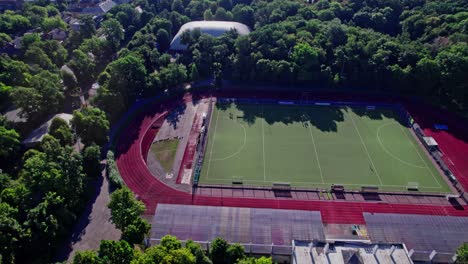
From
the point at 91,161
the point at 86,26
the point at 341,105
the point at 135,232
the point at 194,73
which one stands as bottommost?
the point at 135,232

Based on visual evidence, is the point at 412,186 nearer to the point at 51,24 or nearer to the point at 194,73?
the point at 194,73

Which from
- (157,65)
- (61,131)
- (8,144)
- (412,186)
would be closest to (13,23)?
(157,65)

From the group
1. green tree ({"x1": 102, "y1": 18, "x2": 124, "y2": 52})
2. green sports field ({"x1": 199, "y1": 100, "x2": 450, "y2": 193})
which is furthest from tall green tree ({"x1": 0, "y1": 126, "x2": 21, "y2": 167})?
green tree ({"x1": 102, "y1": 18, "x2": 124, "y2": 52})

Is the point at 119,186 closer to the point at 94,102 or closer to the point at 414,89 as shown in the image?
the point at 94,102

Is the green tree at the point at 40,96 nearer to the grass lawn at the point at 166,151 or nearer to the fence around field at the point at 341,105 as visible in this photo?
the grass lawn at the point at 166,151

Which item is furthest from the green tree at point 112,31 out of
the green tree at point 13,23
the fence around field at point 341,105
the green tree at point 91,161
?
the green tree at point 91,161

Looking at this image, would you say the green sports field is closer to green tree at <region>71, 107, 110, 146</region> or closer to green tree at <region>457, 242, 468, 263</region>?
green tree at <region>457, 242, 468, 263</region>
